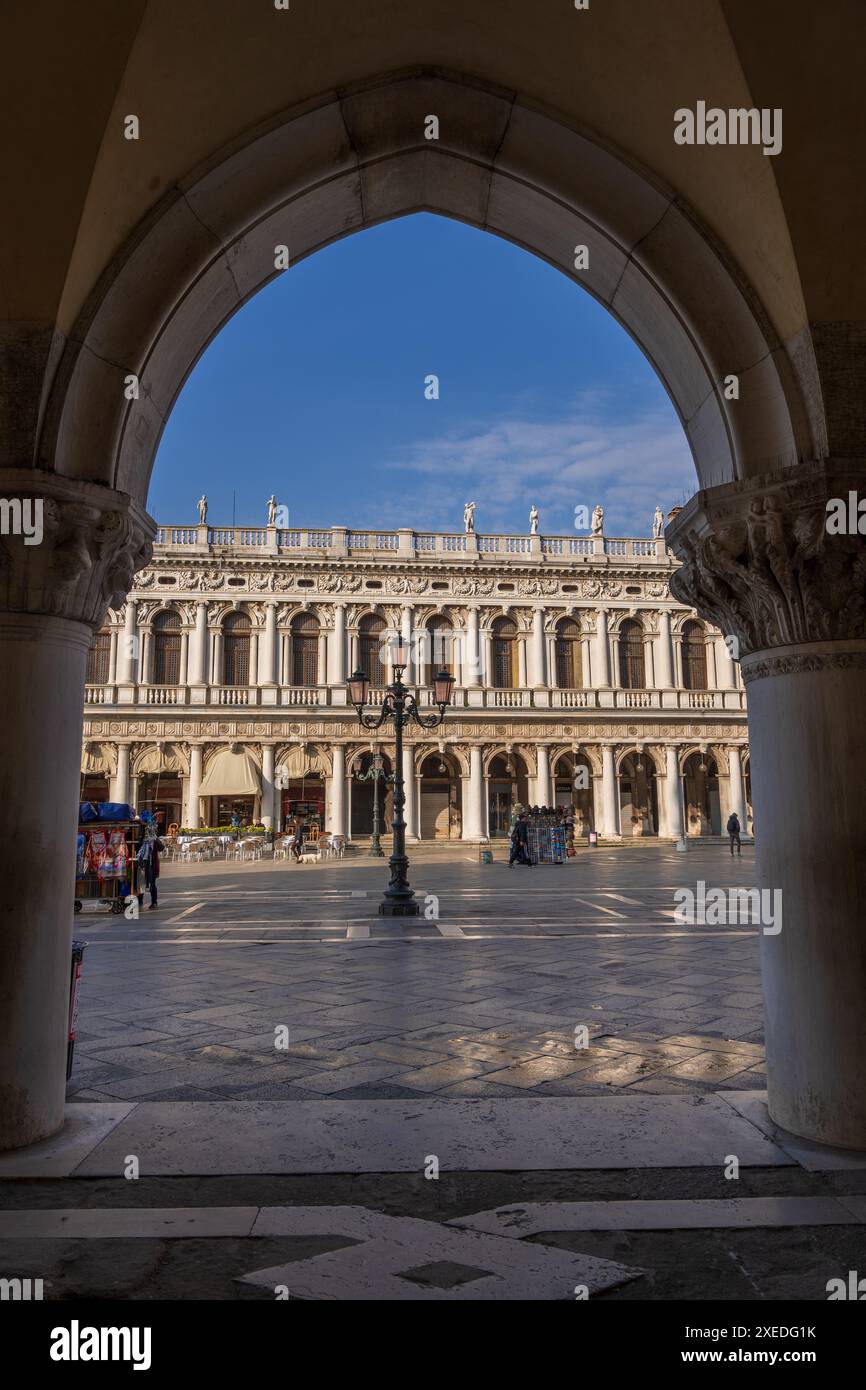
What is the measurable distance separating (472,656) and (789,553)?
28.1m

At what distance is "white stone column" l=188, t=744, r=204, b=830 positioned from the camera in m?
29.6

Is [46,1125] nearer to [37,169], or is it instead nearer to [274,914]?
[37,169]

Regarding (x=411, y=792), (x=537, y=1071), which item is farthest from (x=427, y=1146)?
(x=411, y=792)

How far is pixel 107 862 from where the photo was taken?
13281mm

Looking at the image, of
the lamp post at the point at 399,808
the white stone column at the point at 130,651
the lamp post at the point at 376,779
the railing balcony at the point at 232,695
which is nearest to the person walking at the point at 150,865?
the lamp post at the point at 399,808

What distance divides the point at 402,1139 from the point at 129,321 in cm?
351

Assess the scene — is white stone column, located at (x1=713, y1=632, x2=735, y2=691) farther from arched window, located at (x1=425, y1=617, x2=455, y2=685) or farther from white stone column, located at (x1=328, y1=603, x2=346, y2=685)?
white stone column, located at (x1=328, y1=603, x2=346, y2=685)

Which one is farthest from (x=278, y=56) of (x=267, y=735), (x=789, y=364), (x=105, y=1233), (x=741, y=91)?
(x=267, y=735)

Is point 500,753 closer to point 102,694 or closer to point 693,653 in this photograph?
point 693,653

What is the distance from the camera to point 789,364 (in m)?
3.85

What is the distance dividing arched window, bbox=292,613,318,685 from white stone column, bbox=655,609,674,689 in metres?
12.0

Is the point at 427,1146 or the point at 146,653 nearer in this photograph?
the point at 427,1146

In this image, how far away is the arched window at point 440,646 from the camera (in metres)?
32.0

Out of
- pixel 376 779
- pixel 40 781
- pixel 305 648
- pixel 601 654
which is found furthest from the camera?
pixel 601 654
